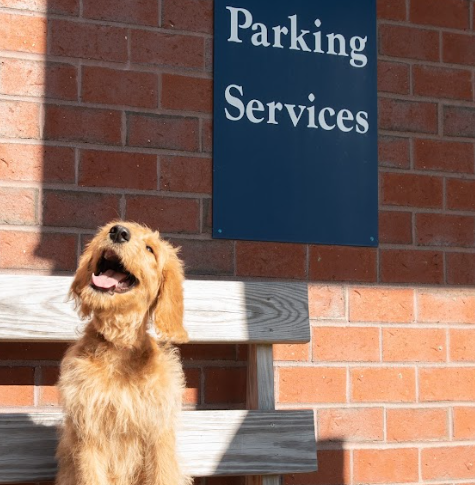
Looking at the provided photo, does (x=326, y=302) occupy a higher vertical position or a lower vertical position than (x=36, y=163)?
lower

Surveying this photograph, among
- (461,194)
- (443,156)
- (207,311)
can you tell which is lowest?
(207,311)

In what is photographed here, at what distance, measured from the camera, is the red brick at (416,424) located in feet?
13.6

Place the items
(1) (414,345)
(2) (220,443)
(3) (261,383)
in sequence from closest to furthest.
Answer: (2) (220,443)
(3) (261,383)
(1) (414,345)

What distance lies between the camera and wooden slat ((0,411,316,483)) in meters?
3.26

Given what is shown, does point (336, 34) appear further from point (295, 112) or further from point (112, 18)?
point (112, 18)

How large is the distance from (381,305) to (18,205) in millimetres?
1773

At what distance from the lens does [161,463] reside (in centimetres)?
294

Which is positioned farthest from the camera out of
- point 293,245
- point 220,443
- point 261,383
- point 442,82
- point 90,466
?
point 442,82

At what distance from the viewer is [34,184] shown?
3736 millimetres

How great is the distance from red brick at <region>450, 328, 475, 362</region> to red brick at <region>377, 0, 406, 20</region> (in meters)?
1.61

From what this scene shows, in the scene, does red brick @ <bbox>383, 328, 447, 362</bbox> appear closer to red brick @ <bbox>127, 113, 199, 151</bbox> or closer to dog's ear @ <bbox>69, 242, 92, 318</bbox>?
red brick @ <bbox>127, 113, 199, 151</bbox>

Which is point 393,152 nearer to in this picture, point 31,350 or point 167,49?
point 167,49

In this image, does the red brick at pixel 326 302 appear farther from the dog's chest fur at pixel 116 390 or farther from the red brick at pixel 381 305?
the dog's chest fur at pixel 116 390

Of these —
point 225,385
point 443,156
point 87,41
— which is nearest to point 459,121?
point 443,156
